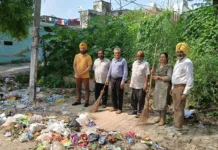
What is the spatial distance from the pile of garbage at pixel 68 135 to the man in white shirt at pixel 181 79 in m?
0.86

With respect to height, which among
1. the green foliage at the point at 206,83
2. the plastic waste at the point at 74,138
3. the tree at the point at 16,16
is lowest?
the plastic waste at the point at 74,138

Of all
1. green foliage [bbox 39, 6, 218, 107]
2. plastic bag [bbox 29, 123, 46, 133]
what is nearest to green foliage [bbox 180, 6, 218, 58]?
green foliage [bbox 39, 6, 218, 107]

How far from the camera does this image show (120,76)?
19.2 feet

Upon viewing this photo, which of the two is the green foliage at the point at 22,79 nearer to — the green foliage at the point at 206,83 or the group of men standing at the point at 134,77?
the group of men standing at the point at 134,77

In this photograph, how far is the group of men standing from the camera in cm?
453

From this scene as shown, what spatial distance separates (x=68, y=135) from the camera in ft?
14.8

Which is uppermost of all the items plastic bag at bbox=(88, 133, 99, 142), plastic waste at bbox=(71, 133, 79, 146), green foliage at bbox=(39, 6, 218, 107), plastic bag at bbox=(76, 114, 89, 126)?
green foliage at bbox=(39, 6, 218, 107)

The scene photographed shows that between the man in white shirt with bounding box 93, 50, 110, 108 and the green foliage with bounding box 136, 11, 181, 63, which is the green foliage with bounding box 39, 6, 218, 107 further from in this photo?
the man in white shirt with bounding box 93, 50, 110, 108

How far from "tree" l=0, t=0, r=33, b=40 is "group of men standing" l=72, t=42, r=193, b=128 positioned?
11.4 feet

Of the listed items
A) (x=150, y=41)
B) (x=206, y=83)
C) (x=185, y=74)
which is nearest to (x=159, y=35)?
(x=150, y=41)

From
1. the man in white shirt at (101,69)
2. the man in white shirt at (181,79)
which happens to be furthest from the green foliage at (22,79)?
the man in white shirt at (181,79)

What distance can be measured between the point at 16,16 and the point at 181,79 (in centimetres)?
638

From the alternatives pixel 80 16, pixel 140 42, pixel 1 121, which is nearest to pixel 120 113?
pixel 1 121

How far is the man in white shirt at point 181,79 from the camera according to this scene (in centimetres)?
443
